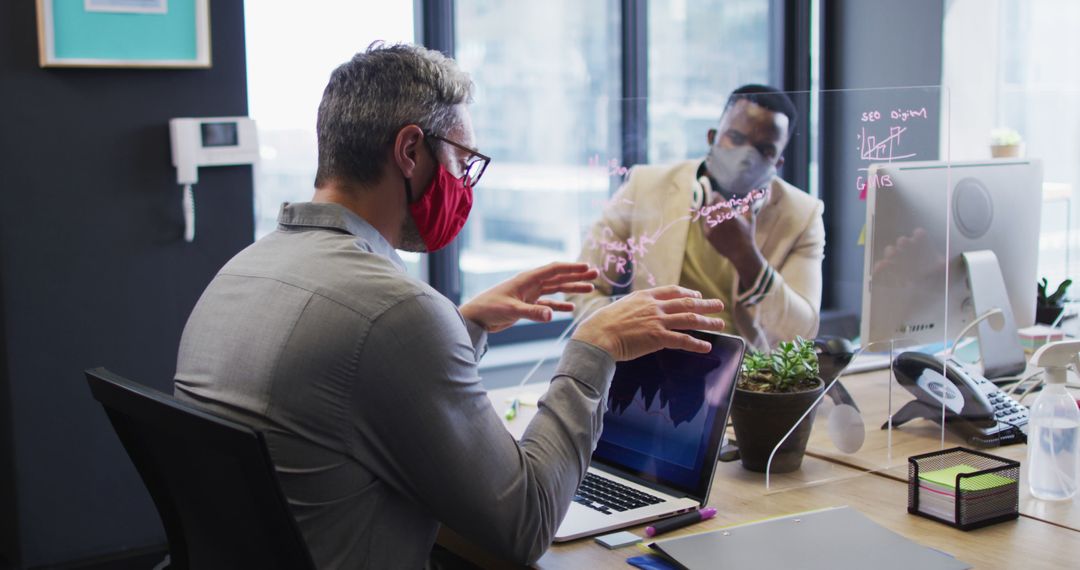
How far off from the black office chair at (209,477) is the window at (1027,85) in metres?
3.22

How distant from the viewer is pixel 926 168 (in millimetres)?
1780

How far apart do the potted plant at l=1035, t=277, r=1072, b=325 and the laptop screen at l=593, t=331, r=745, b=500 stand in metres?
1.47

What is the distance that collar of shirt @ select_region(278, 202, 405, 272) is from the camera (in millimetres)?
1351

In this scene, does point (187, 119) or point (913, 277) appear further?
point (187, 119)

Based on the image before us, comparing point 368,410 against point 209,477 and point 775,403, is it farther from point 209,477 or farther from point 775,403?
point 775,403

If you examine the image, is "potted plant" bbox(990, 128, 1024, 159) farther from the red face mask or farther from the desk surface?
the red face mask

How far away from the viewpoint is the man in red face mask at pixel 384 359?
117 centimetres

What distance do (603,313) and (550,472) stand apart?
26 centimetres

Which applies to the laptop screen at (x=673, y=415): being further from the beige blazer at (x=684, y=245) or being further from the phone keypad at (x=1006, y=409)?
the phone keypad at (x=1006, y=409)

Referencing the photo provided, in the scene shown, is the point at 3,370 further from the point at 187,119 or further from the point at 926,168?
the point at 926,168

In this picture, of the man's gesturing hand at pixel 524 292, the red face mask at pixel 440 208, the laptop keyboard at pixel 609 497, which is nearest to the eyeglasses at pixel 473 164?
the red face mask at pixel 440 208

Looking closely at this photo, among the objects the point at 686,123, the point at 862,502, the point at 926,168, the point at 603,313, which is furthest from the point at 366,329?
the point at 686,123

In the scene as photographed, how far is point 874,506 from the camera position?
59.8 inches

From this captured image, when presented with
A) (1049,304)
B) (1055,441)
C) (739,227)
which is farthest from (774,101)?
(1049,304)
